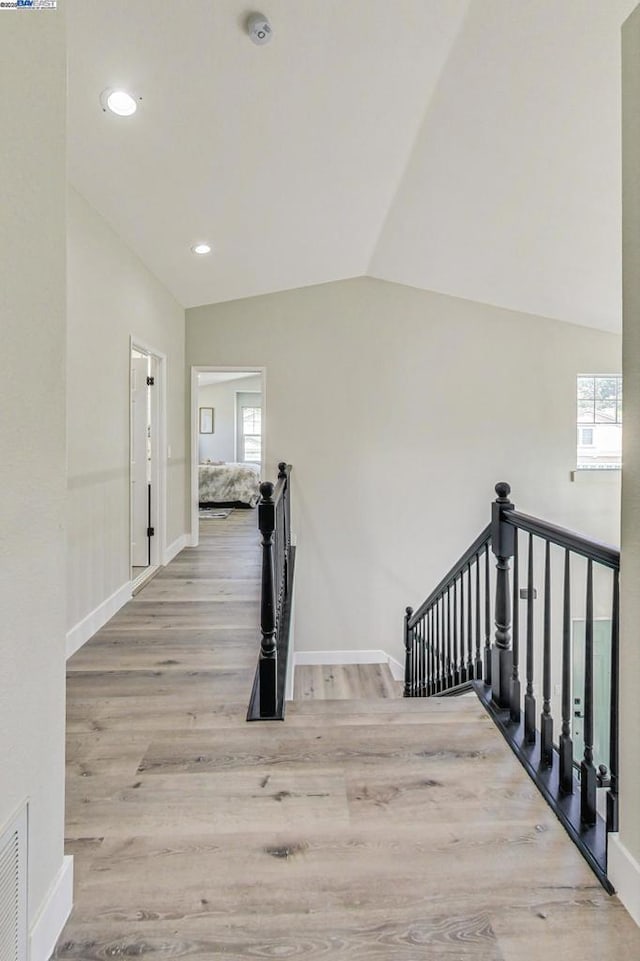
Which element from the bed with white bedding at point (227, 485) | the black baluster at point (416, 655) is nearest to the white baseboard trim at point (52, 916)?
the black baluster at point (416, 655)

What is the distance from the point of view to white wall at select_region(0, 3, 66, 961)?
0.98m

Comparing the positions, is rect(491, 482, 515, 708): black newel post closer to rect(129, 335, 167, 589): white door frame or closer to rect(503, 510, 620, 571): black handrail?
rect(503, 510, 620, 571): black handrail

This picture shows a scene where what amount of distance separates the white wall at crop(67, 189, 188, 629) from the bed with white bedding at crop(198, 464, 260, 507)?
3.69 meters

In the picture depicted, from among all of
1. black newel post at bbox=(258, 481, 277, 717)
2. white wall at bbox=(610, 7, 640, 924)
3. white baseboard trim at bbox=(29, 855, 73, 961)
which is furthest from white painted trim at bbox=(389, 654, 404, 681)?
white baseboard trim at bbox=(29, 855, 73, 961)

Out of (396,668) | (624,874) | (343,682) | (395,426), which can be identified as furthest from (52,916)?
(395,426)

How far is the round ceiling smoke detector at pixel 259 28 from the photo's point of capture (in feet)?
6.44

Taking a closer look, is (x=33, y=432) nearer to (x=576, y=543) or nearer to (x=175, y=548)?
(x=576, y=543)

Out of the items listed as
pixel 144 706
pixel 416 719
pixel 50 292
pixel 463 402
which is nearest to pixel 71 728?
pixel 144 706

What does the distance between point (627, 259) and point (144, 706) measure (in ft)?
8.14

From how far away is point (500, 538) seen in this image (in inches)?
85.5

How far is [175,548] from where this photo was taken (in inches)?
198

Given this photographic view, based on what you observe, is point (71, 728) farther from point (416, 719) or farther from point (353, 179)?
point (353, 179)

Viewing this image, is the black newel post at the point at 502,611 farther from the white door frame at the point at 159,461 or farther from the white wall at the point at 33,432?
the white door frame at the point at 159,461

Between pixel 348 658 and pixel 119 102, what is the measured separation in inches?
199
